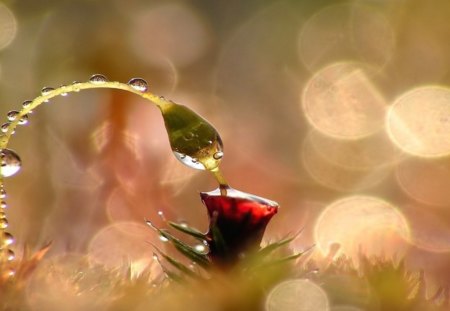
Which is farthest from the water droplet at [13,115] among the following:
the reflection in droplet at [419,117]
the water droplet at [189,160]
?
the reflection in droplet at [419,117]

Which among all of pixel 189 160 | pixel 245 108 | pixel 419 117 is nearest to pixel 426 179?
pixel 419 117

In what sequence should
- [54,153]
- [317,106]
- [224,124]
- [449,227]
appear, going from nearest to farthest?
1. [449,227]
2. [54,153]
3. [224,124]
4. [317,106]

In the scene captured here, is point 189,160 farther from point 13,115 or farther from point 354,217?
point 354,217

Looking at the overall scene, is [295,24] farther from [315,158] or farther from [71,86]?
[71,86]

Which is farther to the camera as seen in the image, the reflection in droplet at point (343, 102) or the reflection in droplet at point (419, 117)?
the reflection in droplet at point (343, 102)

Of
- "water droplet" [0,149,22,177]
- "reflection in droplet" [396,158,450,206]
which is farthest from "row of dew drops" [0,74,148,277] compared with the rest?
"reflection in droplet" [396,158,450,206]

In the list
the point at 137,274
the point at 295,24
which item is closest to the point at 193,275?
the point at 137,274

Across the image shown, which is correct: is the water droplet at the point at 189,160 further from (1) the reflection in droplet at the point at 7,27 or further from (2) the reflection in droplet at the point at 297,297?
(1) the reflection in droplet at the point at 7,27
